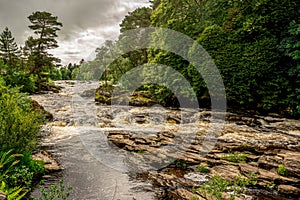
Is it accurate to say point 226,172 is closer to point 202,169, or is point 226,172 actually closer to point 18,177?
point 202,169

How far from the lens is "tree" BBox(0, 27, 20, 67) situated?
38.8 metres

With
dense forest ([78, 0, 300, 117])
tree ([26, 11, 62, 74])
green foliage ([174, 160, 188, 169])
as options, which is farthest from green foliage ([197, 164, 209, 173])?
tree ([26, 11, 62, 74])

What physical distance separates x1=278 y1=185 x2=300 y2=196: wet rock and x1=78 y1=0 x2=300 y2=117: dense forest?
11772 mm

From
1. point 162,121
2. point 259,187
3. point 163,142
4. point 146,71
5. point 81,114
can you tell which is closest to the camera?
point 259,187

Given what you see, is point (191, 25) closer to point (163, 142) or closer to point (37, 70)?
point (163, 142)

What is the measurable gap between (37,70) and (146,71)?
17965mm

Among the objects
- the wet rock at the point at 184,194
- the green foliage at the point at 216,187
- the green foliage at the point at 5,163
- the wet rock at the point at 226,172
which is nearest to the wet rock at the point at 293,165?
the wet rock at the point at 226,172

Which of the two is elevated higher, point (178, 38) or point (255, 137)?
point (178, 38)

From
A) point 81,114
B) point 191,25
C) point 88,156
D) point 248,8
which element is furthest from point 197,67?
point 88,156

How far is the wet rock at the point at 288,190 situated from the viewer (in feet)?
18.1

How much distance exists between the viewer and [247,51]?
17547mm

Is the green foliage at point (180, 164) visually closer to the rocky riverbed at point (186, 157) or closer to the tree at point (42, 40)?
the rocky riverbed at point (186, 157)

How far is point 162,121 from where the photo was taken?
50.4ft

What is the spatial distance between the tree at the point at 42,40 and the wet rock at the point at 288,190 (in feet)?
112
